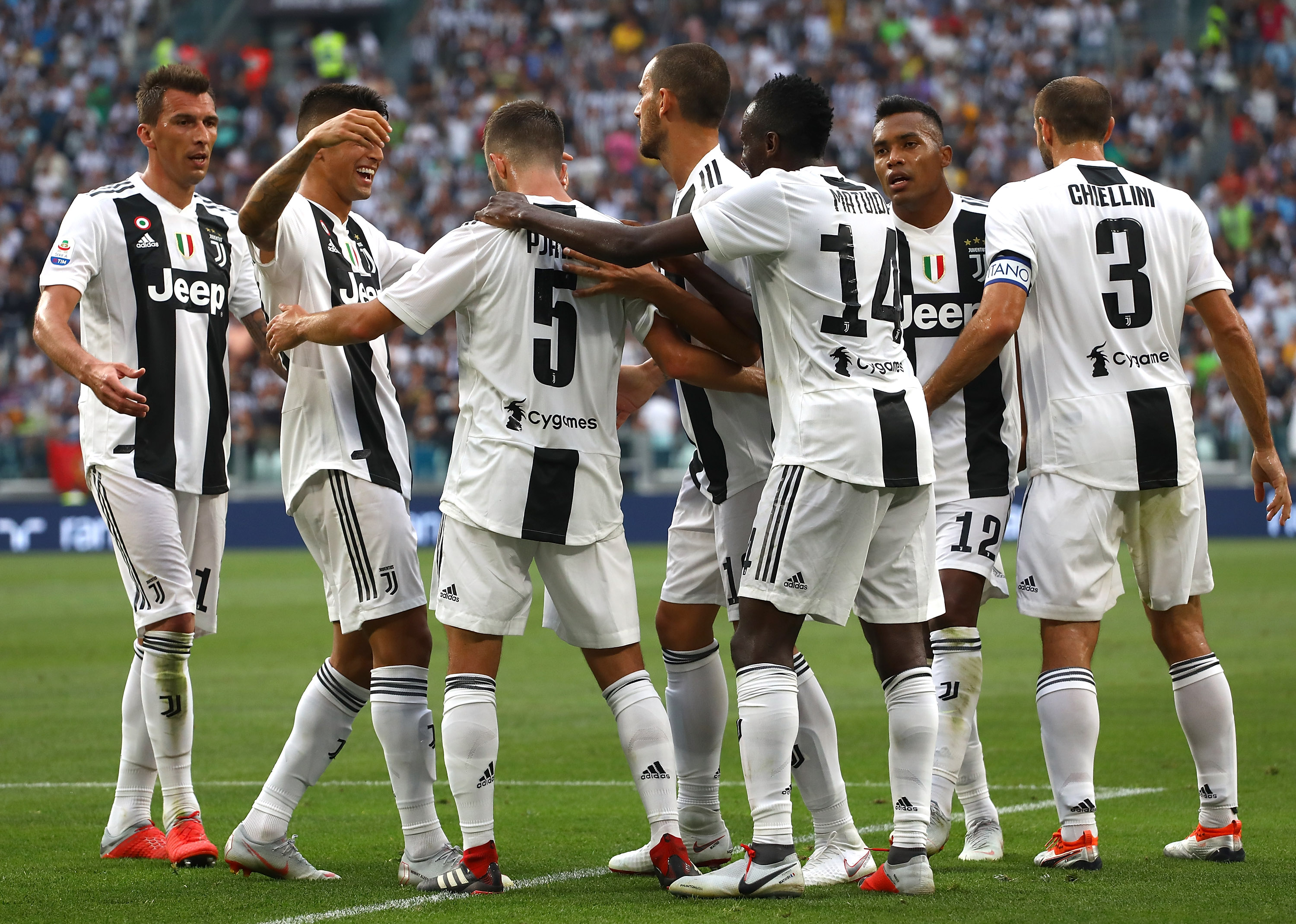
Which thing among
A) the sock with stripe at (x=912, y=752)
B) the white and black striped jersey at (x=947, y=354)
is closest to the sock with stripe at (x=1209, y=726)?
the white and black striped jersey at (x=947, y=354)

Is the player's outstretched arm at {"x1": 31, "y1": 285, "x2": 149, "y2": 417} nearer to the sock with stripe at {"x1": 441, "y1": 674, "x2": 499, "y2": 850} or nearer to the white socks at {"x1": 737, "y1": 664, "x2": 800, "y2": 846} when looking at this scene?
the sock with stripe at {"x1": 441, "y1": 674, "x2": 499, "y2": 850}

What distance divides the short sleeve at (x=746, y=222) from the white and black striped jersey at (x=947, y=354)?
1.23m

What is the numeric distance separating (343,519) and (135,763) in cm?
153

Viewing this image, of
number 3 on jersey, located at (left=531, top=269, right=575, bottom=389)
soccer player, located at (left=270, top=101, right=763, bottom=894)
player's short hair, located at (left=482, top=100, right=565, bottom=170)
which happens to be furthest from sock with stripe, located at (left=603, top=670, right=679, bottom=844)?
player's short hair, located at (left=482, top=100, right=565, bottom=170)

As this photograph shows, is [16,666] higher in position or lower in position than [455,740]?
lower

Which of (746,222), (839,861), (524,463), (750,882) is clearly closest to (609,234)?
(746,222)

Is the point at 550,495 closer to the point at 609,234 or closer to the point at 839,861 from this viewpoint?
the point at 609,234

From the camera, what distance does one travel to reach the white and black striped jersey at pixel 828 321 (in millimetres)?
5031

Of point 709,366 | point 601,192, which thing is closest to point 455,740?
point 709,366

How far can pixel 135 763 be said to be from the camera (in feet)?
20.8

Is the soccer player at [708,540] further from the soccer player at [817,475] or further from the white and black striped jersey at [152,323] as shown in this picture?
the white and black striped jersey at [152,323]

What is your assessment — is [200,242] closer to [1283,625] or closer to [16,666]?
[16,666]

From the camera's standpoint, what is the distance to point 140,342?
6398 mm

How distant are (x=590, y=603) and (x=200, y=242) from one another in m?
2.44
